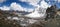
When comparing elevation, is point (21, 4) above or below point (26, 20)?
above

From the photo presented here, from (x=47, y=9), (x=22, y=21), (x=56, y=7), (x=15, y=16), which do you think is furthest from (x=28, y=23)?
(x=56, y=7)

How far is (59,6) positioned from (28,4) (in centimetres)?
68

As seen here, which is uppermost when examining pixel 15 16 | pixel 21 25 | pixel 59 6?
pixel 59 6

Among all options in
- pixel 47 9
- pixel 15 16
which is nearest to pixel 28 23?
pixel 15 16

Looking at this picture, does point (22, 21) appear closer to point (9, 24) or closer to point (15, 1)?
point (9, 24)

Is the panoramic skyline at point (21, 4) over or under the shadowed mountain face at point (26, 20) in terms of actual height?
over

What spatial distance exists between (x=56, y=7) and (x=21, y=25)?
0.86m

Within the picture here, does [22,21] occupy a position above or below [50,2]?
below

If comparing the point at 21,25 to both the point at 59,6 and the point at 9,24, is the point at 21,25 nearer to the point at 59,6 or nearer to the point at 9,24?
the point at 9,24

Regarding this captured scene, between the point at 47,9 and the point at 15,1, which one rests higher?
the point at 15,1

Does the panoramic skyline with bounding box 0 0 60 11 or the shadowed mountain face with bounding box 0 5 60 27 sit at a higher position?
the panoramic skyline with bounding box 0 0 60 11

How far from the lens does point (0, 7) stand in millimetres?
2906

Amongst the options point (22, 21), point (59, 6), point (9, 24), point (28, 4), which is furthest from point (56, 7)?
point (9, 24)

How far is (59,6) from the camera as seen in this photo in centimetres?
278
